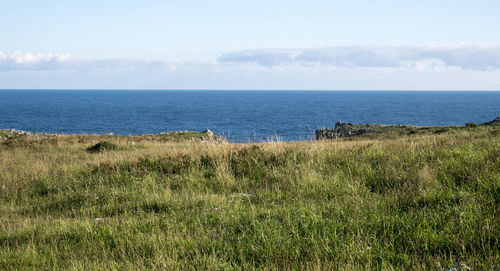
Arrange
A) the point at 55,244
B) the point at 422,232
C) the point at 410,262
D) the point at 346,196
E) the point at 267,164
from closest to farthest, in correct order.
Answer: the point at 410,262
the point at 422,232
the point at 55,244
the point at 346,196
the point at 267,164

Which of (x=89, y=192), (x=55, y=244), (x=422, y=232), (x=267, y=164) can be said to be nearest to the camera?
(x=422, y=232)

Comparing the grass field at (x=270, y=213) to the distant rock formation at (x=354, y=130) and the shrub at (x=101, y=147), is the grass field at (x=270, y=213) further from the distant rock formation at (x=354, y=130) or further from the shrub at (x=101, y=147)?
the distant rock formation at (x=354, y=130)

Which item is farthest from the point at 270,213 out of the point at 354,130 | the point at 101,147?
the point at 354,130

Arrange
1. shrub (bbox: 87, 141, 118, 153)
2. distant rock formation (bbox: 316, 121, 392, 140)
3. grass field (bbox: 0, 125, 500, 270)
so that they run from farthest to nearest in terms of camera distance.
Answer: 1. distant rock formation (bbox: 316, 121, 392, 140)
2. shrub (bbox: 87, 141, 118, 153)
3. grass field (bbox: 0, 125, 500, 270)

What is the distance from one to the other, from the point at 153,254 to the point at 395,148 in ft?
27.0

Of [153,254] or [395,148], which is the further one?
[395,148]

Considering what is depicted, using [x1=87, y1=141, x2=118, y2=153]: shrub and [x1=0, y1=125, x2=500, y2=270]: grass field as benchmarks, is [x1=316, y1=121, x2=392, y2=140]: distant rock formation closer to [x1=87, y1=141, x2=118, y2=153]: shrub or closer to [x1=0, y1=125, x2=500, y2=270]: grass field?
[x1=87, y1=141, x2=118, y2=153]: shrub

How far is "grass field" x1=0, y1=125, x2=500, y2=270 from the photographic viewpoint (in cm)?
473

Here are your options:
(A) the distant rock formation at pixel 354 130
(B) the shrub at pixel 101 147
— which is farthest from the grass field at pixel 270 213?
(A) the distant rock formation at pixel 354 130

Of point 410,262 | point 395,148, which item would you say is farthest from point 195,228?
point 395,148

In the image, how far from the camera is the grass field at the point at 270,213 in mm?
4730

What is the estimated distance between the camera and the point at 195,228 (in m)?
5.98

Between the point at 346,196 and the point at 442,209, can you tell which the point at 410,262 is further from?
the point at 346,196

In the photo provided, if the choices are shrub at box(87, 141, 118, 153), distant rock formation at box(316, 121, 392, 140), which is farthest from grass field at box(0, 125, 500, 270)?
distant rock formation at box(316, 121, 392, 140)
